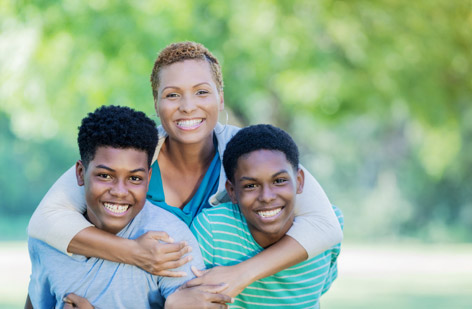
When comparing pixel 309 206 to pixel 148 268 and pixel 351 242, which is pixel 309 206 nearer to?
pixel 148 268

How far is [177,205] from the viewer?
4312 mm

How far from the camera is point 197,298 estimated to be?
10.9 ft

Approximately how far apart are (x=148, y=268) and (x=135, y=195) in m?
0.35

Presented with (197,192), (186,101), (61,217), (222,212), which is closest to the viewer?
(61,217)

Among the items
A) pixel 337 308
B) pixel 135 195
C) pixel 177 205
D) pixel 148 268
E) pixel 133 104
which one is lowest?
pixel 148 268

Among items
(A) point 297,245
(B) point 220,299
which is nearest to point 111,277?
(B) point 220,299

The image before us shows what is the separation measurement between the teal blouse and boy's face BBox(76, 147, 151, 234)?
2.14 feet

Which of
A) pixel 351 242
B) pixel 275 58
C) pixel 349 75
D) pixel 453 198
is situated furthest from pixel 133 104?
pixel 453 198

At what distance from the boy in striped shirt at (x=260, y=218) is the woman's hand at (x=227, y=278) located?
22 centimetres

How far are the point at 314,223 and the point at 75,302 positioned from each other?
1.27m

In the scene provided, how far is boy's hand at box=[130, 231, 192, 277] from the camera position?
11.0 ft

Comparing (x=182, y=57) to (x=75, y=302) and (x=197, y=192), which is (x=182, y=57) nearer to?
(x=197, y=192)

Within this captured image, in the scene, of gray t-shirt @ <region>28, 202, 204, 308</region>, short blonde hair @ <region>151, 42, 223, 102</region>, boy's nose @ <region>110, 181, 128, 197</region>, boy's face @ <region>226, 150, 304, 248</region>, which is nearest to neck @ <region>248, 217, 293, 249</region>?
boy's face @ <region>226, 150, 304, 248</region>

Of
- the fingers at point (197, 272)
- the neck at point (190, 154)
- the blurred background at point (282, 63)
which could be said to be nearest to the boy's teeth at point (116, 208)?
the fingers at point (197, 272)
